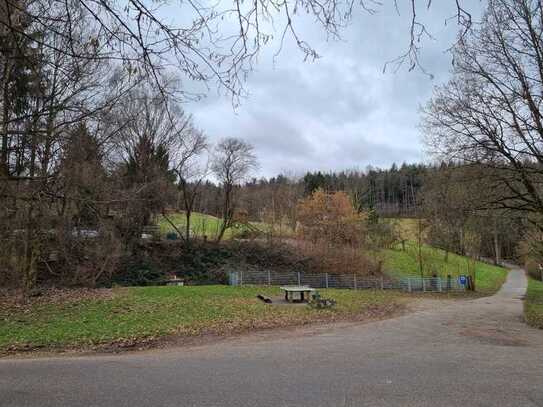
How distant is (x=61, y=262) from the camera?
24984mm

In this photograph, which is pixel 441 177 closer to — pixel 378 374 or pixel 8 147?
pixel 378 374

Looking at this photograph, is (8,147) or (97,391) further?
(8,147)

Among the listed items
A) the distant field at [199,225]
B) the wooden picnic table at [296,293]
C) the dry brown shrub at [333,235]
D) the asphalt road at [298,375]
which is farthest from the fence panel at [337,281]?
the asphalt road at [298,375]

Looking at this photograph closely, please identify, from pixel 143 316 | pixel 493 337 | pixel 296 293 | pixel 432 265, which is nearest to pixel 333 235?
pixel 432 265

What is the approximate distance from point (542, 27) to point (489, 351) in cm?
1263

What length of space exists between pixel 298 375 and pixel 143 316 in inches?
360

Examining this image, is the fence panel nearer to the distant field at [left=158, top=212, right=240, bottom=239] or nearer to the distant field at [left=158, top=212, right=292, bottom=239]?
the distant field at [left=158, top=212, right=292, bottom=239]

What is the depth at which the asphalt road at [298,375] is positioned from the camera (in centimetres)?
553

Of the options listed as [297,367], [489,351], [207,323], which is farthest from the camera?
[207,323]

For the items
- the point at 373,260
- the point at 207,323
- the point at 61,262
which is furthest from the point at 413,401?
the point at 373,260

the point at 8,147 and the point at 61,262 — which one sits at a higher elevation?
the point at 8,147

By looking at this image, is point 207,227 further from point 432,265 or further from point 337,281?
point 432,265

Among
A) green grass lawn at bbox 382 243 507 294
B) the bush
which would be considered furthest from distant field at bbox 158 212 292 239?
green grass lawn at bbox 382 243 507 294

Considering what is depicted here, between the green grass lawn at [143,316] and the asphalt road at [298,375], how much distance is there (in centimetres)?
233
